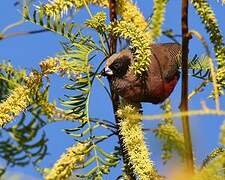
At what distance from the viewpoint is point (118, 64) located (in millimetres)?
1570

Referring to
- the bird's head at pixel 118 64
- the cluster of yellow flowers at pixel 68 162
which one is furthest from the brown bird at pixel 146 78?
the cluster of yellow flowers at pixel 68 162

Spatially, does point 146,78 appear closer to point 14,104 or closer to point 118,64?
point 118,64

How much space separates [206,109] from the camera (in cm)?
73

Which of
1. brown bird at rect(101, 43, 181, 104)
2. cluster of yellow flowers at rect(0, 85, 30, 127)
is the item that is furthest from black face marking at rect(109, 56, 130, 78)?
cluster of yellow flowers at rect(0, 85, 30, 127)

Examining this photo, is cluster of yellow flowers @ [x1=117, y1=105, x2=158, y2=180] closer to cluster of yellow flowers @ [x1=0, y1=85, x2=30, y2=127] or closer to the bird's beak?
the bird's beak

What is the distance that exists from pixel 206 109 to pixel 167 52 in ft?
2.81

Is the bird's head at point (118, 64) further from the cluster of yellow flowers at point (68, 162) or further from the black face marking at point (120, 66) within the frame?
the cluster of yellow flowers at point (68, 162)

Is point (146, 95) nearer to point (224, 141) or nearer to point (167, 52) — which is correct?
point (167, 52)

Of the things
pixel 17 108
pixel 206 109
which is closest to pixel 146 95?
pixel 17 108

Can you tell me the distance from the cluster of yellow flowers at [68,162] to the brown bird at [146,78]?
0.18m

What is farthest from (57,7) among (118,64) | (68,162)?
(68,162)

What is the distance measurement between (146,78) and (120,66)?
0.08 metres

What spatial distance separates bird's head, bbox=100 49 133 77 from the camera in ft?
4.95

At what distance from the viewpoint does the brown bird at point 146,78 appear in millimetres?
1539
